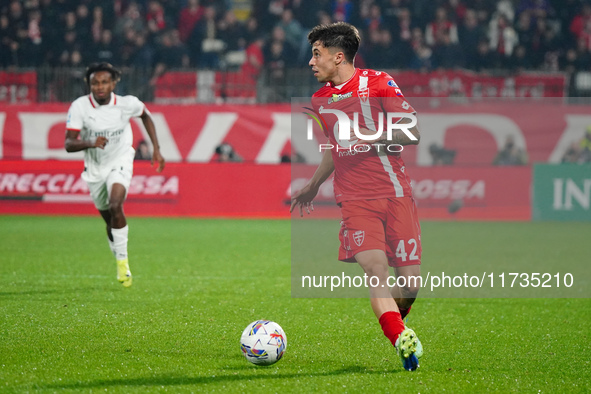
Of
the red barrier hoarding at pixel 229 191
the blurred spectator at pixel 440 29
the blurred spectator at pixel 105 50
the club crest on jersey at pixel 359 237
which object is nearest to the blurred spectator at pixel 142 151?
the red barrier hoarding at pixel 229 191

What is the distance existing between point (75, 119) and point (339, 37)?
4410 mm

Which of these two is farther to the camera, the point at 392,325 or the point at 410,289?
the point at 410,289

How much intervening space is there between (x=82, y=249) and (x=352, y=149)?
7.30 meters

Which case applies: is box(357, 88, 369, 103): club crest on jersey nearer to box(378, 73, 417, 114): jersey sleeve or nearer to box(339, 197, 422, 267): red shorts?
box(378, 73, 417, 114): jersey sleeve

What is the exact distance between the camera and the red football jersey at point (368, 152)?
5.07 meters

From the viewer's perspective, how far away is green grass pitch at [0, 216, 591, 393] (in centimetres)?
473

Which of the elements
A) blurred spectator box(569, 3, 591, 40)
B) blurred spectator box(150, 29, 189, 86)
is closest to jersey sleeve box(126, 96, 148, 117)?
blurred spectator box(150, 29, 189, 86)

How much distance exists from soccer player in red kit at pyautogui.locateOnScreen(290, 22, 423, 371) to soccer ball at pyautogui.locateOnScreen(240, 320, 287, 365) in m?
0.66

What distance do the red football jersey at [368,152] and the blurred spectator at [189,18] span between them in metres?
15.6

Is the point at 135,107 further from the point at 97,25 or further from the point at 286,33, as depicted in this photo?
the point at 97,25

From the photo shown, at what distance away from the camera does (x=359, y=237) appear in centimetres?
496

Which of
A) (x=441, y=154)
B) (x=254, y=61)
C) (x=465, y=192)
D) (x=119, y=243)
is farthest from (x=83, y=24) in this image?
(x=119, y=243)

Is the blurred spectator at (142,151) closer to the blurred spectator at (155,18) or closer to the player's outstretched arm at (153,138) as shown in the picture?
the blurred spectator at (155,18)

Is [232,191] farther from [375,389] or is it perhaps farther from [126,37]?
[375,389]
